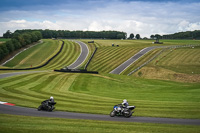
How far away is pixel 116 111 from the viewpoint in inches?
875

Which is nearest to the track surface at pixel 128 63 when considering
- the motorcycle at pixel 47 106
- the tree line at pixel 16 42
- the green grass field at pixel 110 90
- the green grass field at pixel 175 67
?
the green grass field at pixel 110 90

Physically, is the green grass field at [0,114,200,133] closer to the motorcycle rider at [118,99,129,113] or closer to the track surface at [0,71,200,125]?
the track surface at [0,71,200,125]

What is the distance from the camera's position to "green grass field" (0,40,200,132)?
60.9 feet

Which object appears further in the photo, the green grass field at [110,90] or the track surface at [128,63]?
the track surface at [128,63]

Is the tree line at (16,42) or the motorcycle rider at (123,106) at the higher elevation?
the tree line at (16,42)

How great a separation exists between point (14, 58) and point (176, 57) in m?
70.8

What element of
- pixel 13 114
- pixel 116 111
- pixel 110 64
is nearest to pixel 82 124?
pixel 116 111

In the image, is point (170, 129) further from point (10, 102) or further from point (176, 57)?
point (176, 57)

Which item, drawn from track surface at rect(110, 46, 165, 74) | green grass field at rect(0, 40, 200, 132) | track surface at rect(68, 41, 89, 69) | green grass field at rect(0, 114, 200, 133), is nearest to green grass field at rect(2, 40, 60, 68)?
green grass field at rect(0, 40, 200, 132)

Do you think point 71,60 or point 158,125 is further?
point 71,60

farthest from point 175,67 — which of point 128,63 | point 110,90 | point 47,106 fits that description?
point 47,106

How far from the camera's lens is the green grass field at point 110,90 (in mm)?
18575

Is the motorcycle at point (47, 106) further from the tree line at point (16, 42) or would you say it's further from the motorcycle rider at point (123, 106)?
the tree line at point (16, 42)

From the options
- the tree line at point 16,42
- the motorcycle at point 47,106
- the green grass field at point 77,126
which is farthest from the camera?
the tree line at point 16,42
